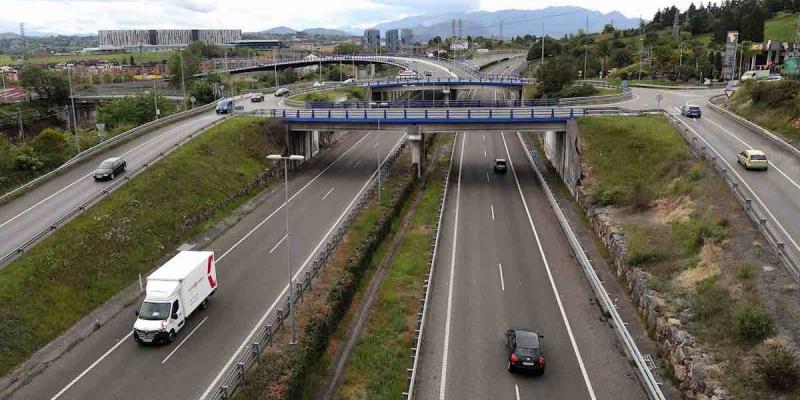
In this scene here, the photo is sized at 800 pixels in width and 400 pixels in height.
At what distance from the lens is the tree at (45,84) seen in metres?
109

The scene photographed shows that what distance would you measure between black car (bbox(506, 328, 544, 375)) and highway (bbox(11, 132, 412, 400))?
13.0 m

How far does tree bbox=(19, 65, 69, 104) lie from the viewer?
10856 centimetres

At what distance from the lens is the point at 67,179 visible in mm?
47469

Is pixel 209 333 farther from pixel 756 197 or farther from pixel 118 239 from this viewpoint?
pixel 756 197

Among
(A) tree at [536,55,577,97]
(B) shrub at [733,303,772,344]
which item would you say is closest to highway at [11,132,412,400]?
(B) shrub at [733,303,772,344]

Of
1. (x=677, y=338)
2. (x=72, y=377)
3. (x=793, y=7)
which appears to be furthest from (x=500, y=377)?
(x=793, y=7)

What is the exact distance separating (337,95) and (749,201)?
265 feet

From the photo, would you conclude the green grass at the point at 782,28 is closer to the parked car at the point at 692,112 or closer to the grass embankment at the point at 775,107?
the grass embankment at the point at 775,107

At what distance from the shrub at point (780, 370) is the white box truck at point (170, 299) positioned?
2532 centimetres

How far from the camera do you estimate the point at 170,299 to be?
92.7 feet

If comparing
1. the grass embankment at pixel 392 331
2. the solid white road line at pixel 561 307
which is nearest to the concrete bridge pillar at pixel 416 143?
the solid white road line at pixel 561 307

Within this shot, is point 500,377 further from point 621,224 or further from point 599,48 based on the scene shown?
point 599,48

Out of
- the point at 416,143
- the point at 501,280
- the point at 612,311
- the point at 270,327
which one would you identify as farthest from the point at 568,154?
the point at 270,327

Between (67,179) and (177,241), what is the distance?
13217 mm
